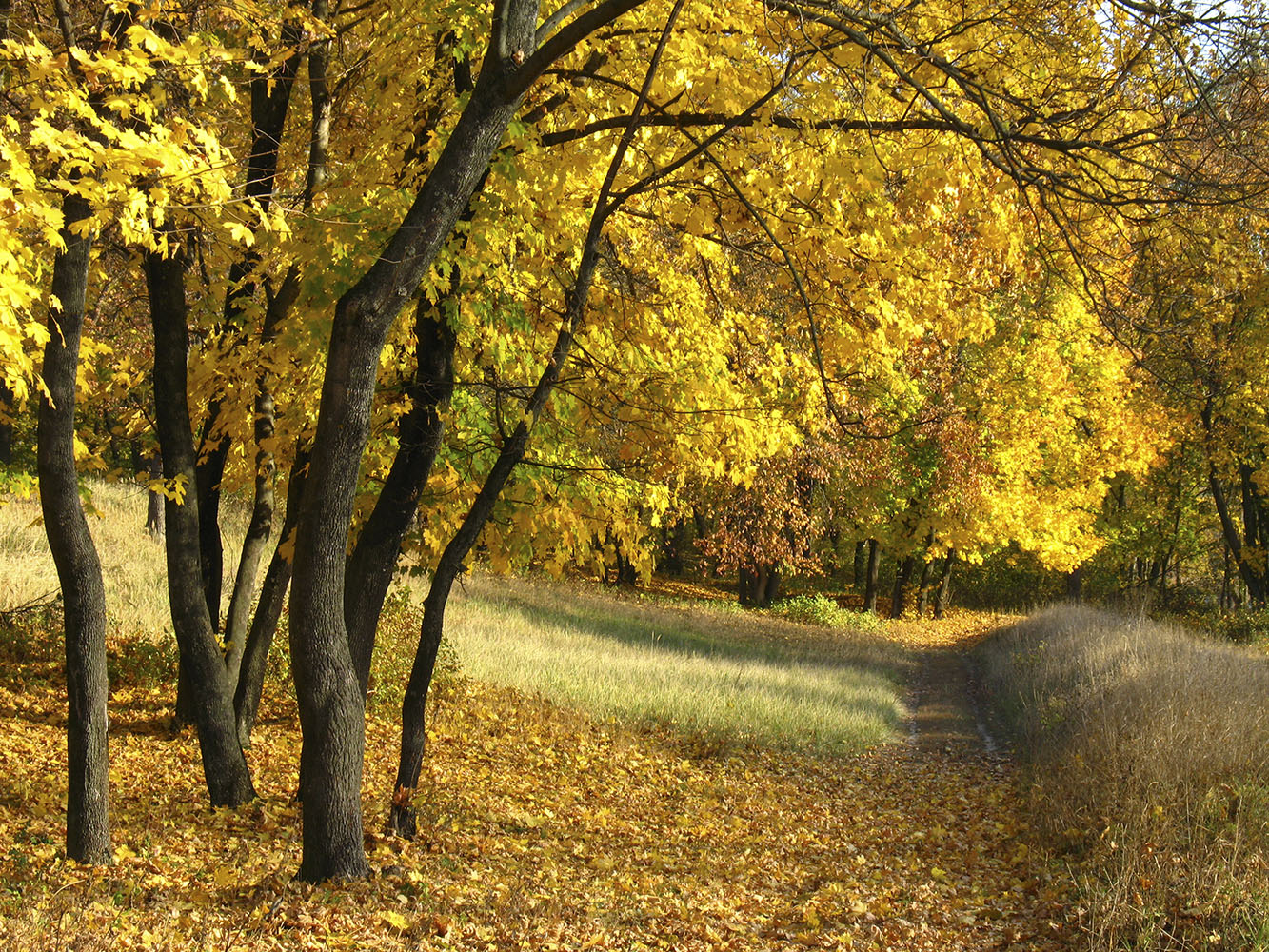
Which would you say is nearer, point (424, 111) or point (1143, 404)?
point (424, 111)

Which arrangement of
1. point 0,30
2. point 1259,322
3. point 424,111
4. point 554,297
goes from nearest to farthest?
point 0,30 → point 424,111 → point 554,297 → point 1259,322

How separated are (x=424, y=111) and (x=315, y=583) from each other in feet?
12.7

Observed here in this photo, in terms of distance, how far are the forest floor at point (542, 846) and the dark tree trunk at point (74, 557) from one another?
1.00 feet

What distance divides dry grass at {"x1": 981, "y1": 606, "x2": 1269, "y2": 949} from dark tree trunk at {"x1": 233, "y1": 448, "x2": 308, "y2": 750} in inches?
243

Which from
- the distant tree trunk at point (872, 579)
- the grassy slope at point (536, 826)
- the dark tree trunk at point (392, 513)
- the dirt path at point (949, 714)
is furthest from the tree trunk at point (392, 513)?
the distant tree trunk at point (872, 579)

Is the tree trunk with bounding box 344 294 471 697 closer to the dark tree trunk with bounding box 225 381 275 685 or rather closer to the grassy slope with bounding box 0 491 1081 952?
the grassy slope with bounding box 0 491 1081 952

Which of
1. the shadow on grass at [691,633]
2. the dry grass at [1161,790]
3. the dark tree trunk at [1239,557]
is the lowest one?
the shadow on grass at [691,633]

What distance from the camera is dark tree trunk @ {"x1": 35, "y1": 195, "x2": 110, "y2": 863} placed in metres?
5.45

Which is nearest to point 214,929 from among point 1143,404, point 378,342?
point 378,342

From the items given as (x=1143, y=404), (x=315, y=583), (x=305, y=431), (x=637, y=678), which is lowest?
(x=637, y=678)

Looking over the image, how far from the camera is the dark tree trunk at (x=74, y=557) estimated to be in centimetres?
545

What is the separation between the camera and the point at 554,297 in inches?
311

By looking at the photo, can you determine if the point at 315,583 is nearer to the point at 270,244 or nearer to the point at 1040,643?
the point at 270,244

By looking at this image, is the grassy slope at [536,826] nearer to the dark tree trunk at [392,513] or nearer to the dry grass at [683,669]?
the dry grass at [683,669]
